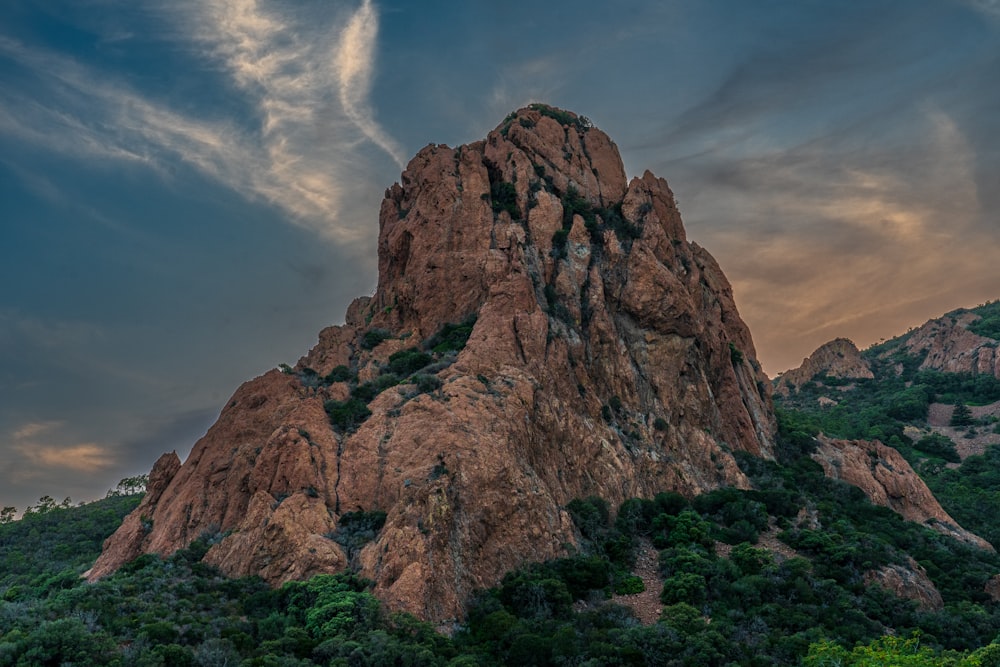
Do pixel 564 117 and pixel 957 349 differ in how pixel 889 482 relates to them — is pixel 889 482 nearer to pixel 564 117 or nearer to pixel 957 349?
pixel 564 117

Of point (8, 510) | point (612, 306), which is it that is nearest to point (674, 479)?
point (612, 306)

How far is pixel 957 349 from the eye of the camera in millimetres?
167125

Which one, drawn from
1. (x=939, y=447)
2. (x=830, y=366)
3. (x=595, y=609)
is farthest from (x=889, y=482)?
(x=830, y=366)

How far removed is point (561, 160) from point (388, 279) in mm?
24723

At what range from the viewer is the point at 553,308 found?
205 feet

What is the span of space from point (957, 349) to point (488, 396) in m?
163

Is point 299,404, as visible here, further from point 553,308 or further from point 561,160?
point 561,160

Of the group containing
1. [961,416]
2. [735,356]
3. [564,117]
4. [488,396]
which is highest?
[564,117]

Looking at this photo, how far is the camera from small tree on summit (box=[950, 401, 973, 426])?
128 m

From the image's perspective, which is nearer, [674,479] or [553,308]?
[674,479]

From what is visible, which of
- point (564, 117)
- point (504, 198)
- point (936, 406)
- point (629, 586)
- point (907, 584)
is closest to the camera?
point (629, 586)

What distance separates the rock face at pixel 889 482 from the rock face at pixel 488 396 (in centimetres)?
772

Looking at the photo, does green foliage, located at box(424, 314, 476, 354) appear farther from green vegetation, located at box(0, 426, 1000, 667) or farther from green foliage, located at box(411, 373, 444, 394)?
green vegetation, located at box(0, 426, 1000, 667)

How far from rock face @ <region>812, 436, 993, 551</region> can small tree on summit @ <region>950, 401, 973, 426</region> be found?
6528cm
